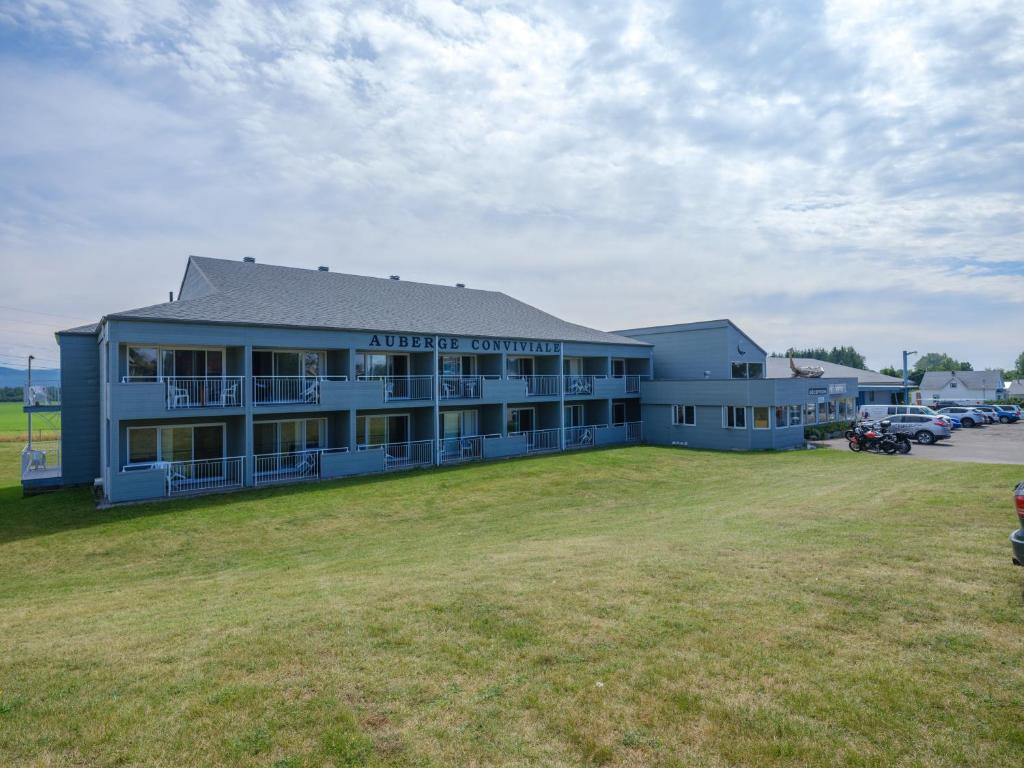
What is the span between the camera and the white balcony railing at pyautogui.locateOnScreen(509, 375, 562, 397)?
3025cm

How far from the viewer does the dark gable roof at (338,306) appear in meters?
21.2

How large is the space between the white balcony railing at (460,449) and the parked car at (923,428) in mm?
23434

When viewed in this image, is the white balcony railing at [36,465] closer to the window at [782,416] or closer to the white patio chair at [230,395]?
the white patio chair at [230,395]

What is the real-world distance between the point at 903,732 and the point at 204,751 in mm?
5211

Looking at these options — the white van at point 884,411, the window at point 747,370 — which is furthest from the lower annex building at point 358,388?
the white van at point 884,411

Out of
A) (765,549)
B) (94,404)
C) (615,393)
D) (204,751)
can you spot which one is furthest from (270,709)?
(615,393)

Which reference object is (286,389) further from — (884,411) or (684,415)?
(884,411)

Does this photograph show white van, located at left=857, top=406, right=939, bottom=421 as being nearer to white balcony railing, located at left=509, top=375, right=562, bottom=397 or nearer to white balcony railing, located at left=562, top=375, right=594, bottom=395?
white balcony railing, located at left=562, top=375, right=594, bottom=395

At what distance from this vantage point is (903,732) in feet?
14.4

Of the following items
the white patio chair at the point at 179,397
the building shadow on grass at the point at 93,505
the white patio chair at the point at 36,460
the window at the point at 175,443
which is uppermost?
the white patio chair at the point at 179,397

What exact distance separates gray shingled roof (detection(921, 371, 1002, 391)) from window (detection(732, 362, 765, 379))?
67.3 meters

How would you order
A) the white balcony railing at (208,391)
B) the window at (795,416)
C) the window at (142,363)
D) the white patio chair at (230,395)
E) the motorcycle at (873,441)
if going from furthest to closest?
the window at (795,416)
the motorcycle at (873,441)
the white patio chair at (230,395)
the window at (142,363)
the white balcony railing at (208,391)

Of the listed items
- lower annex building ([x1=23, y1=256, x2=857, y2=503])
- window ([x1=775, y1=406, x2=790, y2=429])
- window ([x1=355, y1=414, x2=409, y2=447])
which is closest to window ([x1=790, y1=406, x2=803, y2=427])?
lower annex building ([x1=23, y1=256, x2=857, y2=503])

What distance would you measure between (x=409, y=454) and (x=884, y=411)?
35747 mm
